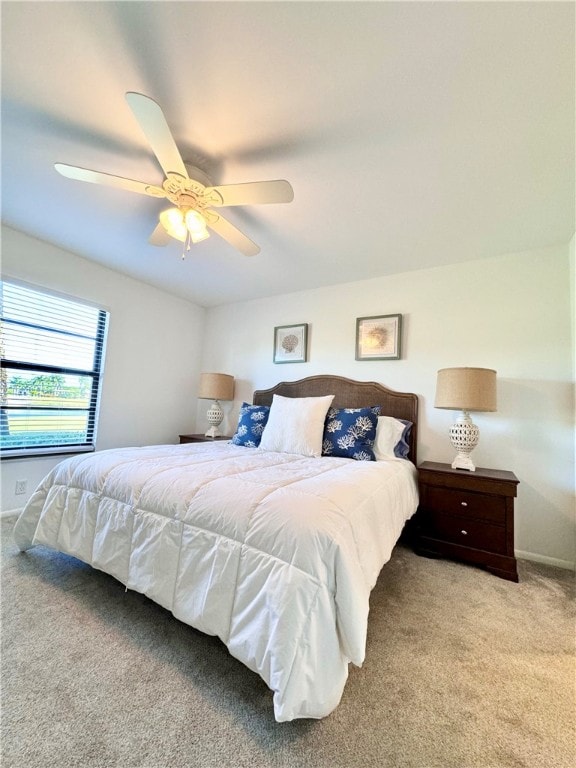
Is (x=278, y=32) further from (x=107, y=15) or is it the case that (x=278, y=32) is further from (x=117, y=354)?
(x=117, y=354)

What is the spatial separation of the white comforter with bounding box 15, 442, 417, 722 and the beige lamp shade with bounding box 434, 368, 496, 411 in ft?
2.67

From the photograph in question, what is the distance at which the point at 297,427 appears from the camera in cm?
264

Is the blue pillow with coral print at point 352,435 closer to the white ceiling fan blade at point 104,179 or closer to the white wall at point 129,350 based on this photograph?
the white ceiling fan blade at point 104,179

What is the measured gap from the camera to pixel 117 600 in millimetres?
1634

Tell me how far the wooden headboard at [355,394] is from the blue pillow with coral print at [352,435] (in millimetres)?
329

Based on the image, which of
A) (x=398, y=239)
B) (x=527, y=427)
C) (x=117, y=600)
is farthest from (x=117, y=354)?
(x=527, y=427)

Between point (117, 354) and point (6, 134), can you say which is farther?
point (117, 354)

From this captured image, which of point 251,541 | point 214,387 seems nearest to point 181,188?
point 251,541

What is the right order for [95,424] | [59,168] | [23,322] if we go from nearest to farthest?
[59,168] < [23,322] < [95,424]

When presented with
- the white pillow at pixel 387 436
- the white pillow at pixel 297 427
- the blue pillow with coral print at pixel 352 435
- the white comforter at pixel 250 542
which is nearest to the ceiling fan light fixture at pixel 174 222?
the white comforter at pixel 250 542

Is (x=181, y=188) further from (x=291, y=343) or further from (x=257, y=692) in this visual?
(x=257, y=692)

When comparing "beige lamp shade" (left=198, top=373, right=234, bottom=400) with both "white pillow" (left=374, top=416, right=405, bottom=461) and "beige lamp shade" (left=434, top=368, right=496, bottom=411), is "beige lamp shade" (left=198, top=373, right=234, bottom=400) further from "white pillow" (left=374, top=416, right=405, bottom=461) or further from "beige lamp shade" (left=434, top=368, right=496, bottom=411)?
"beige lamp shade" (left=434, top=368, right=496, bottom=411)

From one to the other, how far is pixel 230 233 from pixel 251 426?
1742 mm

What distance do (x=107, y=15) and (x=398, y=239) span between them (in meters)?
2.08
